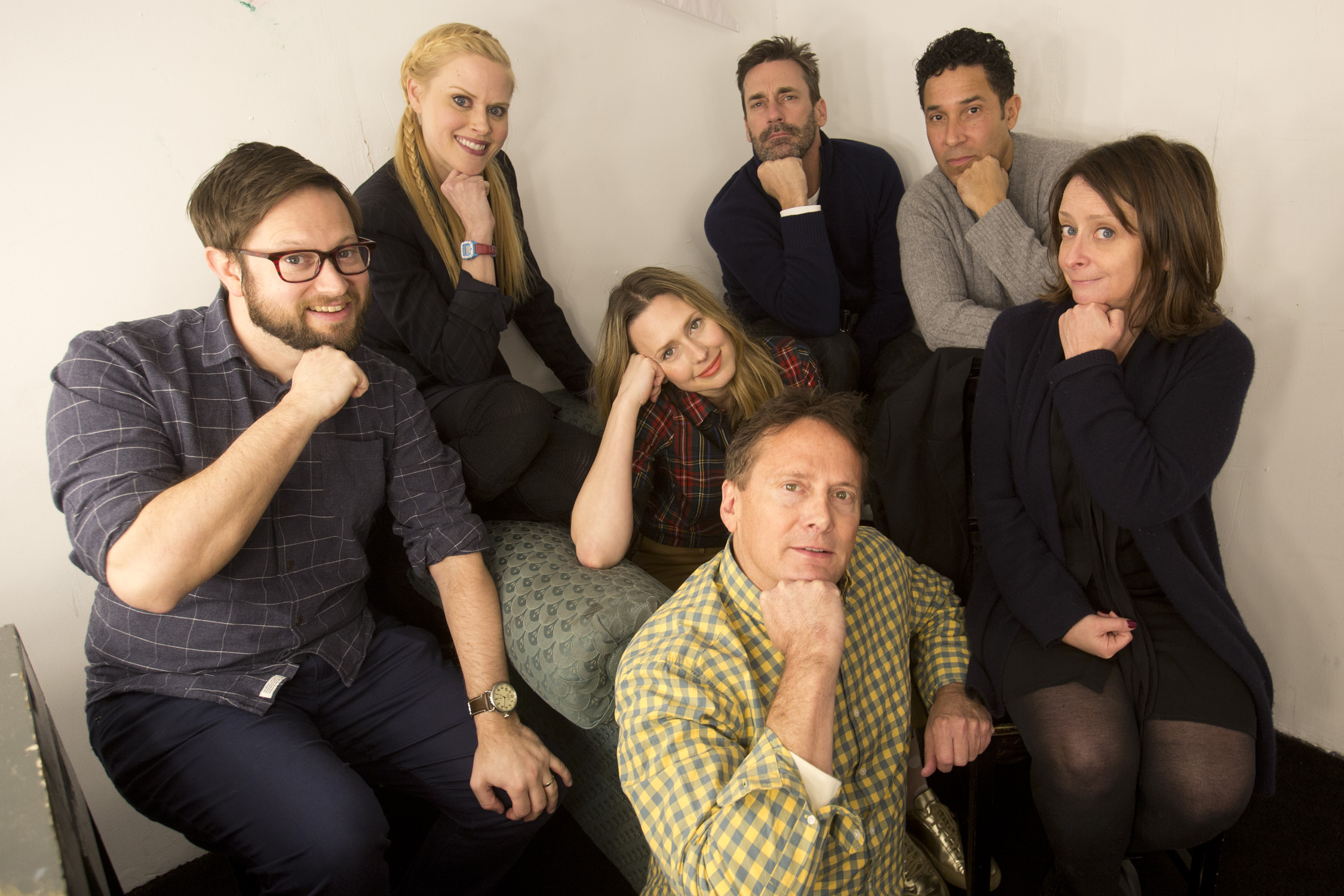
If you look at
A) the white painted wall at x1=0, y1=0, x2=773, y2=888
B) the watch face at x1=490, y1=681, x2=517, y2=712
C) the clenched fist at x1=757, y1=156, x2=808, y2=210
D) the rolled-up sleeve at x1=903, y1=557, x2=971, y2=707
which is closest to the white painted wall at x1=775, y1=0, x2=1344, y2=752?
the clenched fist at x1=757, y1=156, x2=808, y2=210

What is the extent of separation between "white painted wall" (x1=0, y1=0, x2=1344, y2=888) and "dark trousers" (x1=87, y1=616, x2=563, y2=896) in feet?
1.75

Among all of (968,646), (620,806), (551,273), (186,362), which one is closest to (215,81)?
(186,362)

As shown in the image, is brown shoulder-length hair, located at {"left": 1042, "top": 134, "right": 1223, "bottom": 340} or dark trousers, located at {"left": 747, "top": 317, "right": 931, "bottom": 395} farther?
dark trousers, located at {"left": 747, "top": 317, "right": 931, "bottom": 395}

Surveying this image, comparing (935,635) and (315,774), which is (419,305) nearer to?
(315,774)

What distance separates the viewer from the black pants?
1669mm

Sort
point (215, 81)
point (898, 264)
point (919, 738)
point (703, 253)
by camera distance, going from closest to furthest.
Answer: point (919, 738) → point (215, 81) → point (898, 264) → point (703, 253)

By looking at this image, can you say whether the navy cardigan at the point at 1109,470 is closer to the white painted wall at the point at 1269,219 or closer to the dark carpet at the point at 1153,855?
the dark carpet at the point at 1153,855

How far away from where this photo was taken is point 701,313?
1804 mm

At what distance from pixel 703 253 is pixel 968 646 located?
1.63 m

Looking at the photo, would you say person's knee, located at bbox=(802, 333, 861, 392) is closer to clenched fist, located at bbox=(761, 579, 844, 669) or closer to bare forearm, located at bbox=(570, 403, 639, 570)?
bare forearm, located at bbox=(570, 403, 639, 570)

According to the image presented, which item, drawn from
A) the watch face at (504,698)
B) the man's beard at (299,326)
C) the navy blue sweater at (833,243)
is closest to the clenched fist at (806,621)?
the watch face at (504,698)

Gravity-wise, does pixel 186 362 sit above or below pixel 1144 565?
above

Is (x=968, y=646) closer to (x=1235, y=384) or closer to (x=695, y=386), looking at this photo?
(x=1235, y=384)

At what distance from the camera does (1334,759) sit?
188 cm
